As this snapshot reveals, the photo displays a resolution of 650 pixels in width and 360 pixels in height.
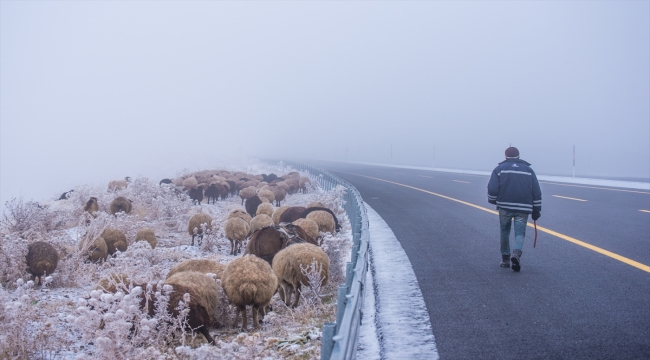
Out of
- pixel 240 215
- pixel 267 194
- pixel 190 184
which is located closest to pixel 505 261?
pixel 240 215

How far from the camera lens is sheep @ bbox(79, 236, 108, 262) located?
33.5 ft

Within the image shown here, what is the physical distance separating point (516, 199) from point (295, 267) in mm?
3503

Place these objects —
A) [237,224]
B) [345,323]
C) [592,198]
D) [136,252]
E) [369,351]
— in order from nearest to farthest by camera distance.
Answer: [345,323], [369,351], [136,252], [237,224], [592,198]

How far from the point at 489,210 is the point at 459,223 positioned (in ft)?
8.97

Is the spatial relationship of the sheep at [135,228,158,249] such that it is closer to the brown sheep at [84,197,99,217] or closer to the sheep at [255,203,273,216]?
A: the sheep at [255,203,273,216]

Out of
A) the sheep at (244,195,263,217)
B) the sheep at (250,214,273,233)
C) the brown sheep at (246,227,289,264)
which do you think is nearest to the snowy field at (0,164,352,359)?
the brown sheep at (246,227,289,264)

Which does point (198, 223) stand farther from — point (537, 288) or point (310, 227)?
point (537, 288)

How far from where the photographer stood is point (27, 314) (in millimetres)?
5938

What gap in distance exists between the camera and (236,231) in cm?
1127

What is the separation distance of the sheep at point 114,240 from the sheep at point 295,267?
17.2 ft

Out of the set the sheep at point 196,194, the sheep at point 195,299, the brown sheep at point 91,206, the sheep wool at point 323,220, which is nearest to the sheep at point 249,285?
the sheep at point 195,299

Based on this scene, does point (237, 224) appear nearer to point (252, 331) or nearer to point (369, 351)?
point (252, 331)

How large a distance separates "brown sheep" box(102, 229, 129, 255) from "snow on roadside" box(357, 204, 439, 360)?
558cm

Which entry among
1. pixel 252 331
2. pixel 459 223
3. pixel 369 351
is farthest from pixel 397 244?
pixel 369 351
